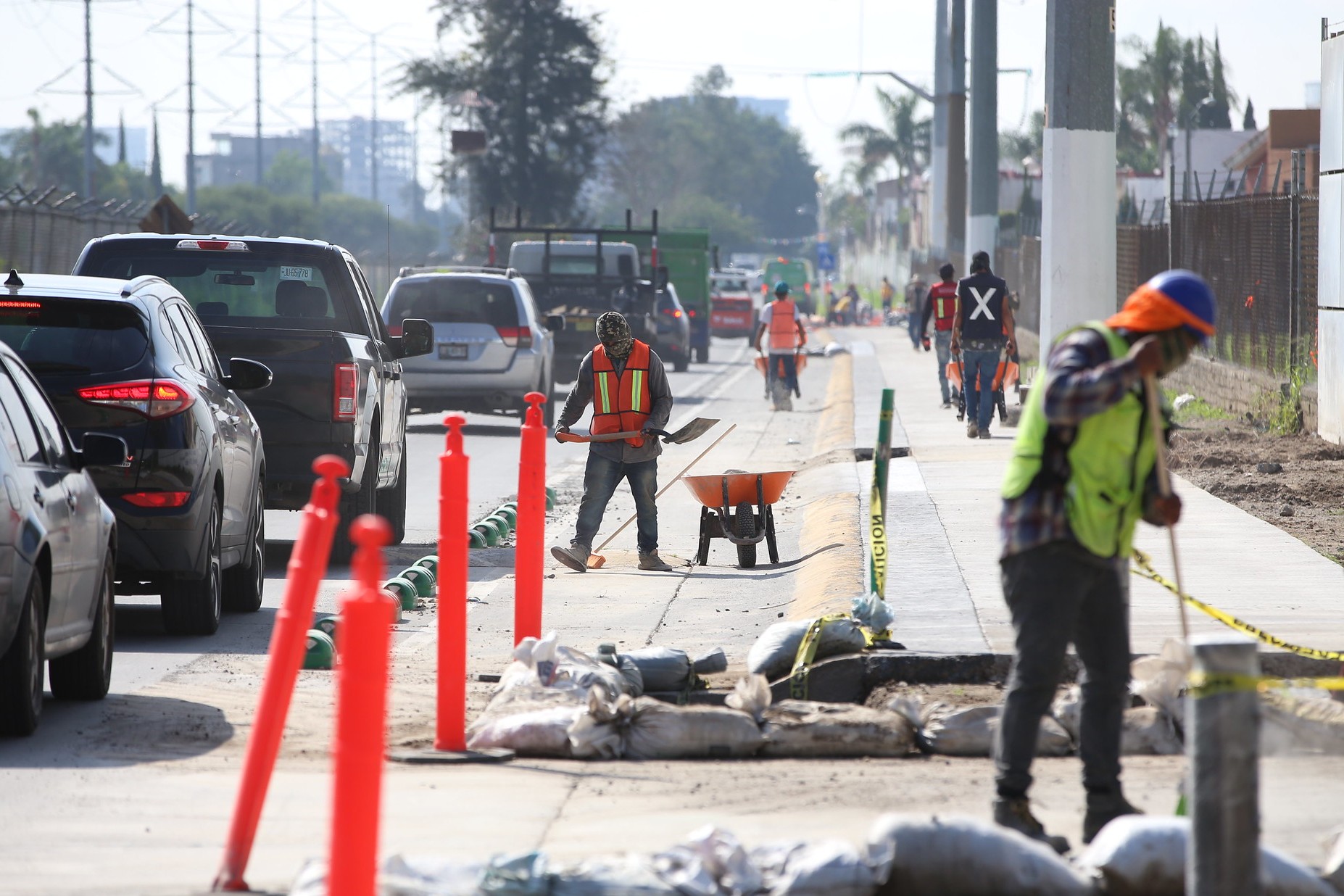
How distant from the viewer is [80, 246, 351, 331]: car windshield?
42.2ft

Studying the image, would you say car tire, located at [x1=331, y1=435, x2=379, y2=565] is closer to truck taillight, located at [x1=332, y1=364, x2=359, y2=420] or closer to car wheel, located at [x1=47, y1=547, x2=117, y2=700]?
truck taillight, located at [x1=332, y1=364, x2=359, y2=420]

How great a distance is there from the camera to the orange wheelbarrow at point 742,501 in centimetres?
1309

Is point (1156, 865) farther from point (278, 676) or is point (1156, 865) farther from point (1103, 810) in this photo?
point (278, 676)

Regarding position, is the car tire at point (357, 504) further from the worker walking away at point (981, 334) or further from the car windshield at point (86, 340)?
the worker walking away at point (981, 334)

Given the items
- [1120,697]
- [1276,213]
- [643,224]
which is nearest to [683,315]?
A: [1276,213]

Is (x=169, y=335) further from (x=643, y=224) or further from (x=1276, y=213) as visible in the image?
(x=643, y=224)

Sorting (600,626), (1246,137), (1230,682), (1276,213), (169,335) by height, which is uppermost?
(1246,137)

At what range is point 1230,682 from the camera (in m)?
4.52

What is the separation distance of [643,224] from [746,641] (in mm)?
112590

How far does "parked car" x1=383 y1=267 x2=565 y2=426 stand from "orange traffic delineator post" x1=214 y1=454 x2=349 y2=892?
17998 millimetres

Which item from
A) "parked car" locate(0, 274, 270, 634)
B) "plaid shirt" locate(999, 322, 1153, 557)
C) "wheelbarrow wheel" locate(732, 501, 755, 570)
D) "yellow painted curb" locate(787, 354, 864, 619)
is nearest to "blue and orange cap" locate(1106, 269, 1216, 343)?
"plaid shirt" locate(999, 322, 1153, 557)

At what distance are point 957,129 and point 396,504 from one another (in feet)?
92.7

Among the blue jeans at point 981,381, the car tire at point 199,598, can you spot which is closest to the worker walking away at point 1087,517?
the car tire at point 199,598

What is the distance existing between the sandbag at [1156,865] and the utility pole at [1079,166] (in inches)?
455
